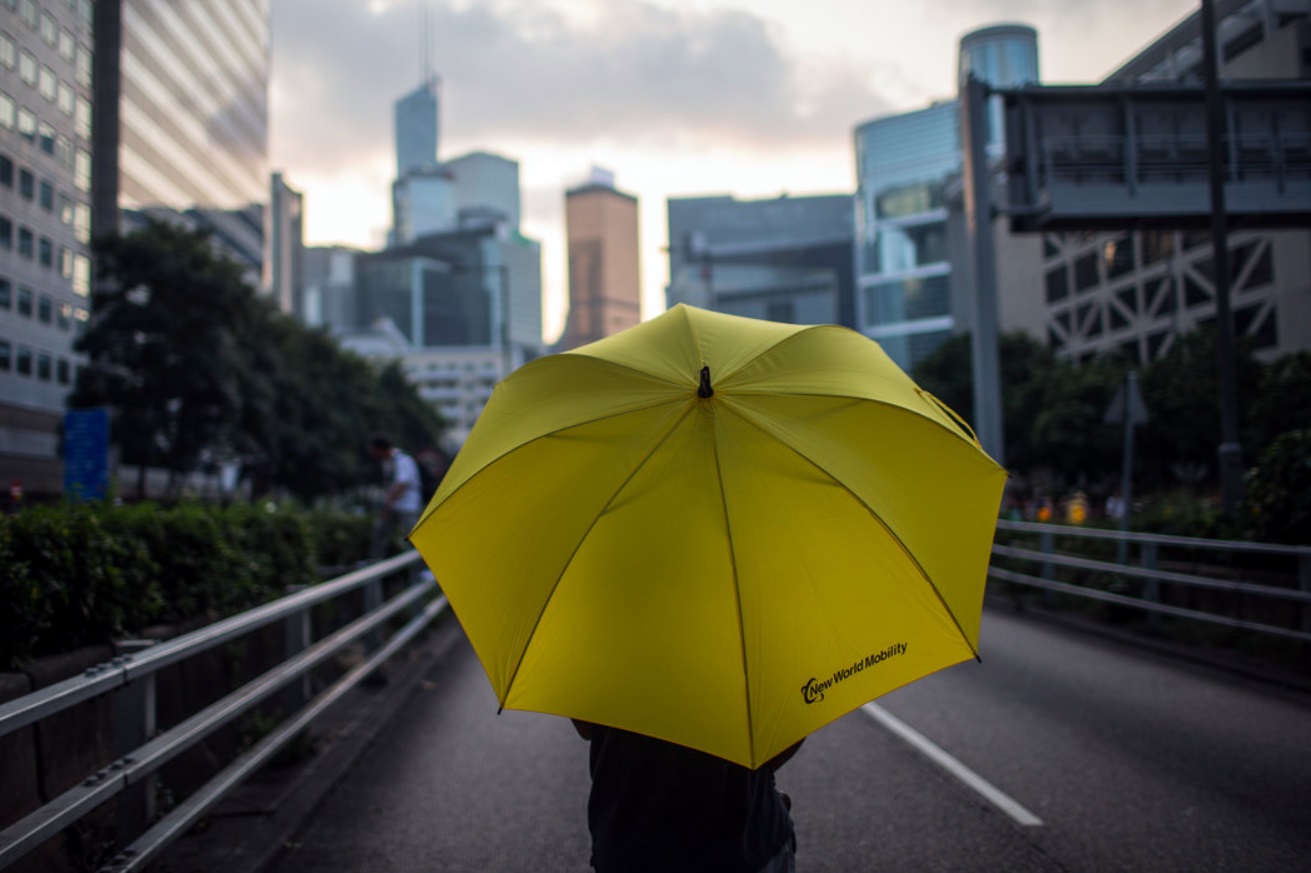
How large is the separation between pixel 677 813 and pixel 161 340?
43138mm

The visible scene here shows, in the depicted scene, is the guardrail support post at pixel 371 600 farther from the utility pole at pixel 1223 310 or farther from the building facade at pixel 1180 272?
the building facade at pixel 1180 272

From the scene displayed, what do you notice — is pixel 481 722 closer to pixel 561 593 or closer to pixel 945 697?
pixel 945 697

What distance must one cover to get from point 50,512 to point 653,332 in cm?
395

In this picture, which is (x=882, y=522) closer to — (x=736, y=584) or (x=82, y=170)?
(x=736, y=584)

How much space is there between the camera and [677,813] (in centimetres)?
255

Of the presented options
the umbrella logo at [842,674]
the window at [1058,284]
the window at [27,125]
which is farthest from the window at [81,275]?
the umbrella logo at [842,674]

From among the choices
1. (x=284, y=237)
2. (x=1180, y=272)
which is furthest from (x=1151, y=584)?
(x=284, y=237)

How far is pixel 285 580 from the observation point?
8547mm

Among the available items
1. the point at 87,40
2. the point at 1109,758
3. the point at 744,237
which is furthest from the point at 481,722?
the point at 744,237

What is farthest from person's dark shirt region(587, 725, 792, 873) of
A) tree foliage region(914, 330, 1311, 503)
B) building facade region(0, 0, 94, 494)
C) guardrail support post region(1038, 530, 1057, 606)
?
building facade region(0, 0, 94, 494)

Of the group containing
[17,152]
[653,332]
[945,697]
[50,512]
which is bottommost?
[945,697]

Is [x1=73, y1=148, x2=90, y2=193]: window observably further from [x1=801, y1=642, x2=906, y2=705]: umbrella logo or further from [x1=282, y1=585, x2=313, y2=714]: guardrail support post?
[x1=801, y1=642, x2=906, y2=705]: umbrella logo

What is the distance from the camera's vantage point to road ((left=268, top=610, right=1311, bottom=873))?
16.3 ft

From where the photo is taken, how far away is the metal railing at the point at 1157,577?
30.1 feet
